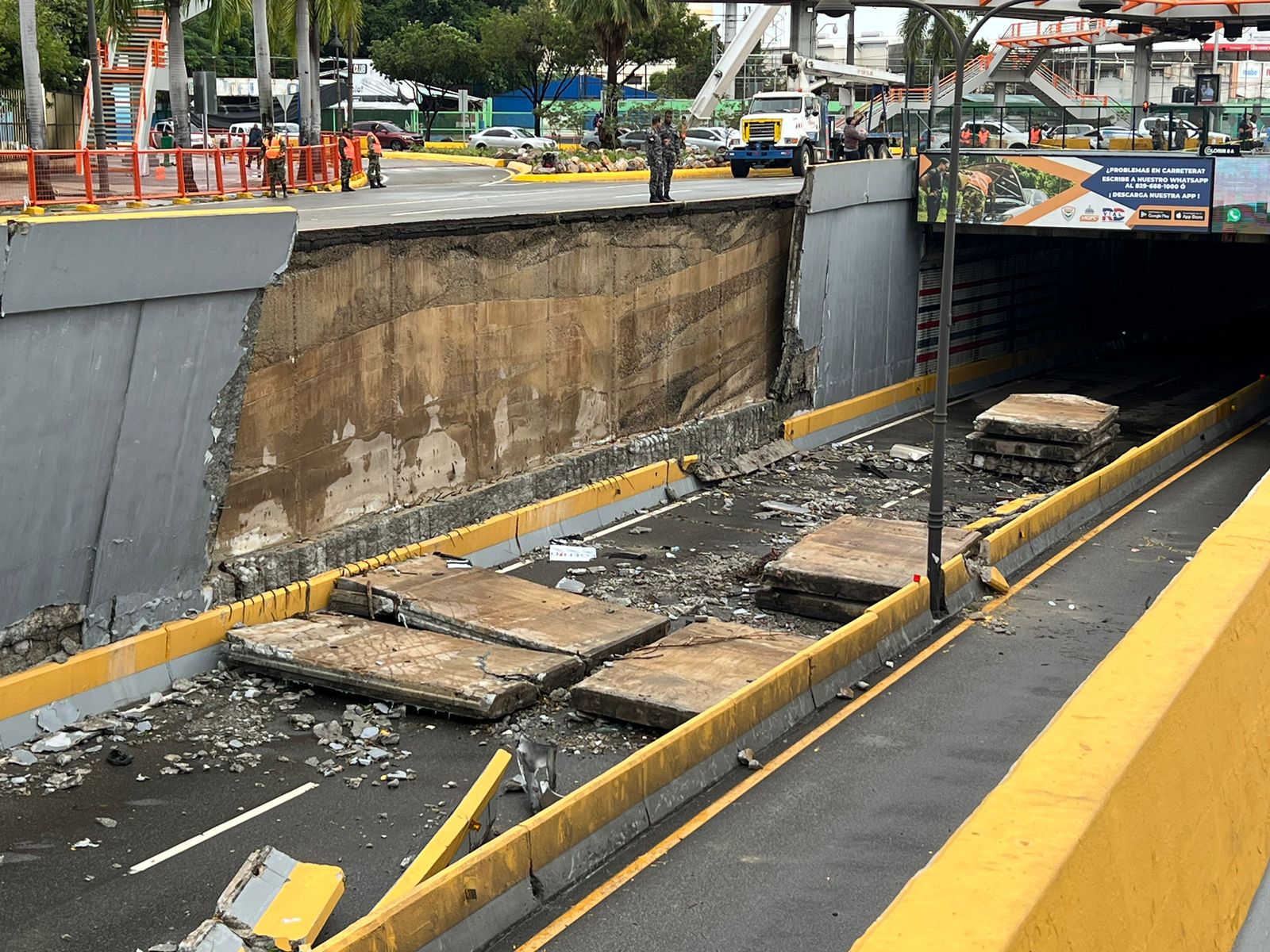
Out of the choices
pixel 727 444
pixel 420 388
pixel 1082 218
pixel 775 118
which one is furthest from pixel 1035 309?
pixel 420 388

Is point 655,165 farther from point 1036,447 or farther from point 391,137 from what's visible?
point 391,137

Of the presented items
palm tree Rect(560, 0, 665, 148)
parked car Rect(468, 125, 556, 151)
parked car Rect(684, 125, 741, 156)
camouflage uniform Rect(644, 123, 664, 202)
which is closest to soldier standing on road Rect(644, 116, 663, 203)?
camouflage uniform Rect(644, 123, 664, 202)

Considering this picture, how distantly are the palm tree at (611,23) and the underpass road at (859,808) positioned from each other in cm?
4212

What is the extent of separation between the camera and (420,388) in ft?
62.3

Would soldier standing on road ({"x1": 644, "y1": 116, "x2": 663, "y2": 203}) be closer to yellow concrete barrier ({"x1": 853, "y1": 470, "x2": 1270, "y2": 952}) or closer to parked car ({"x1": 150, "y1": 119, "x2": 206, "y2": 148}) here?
parked car ({"x1": 150, "y1": 119, "x2": 206, "y2": 148})

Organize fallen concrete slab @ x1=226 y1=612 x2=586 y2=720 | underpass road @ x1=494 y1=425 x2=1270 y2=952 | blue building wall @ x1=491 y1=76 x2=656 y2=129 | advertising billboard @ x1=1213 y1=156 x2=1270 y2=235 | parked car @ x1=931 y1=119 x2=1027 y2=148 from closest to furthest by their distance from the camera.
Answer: underpass road @ x1=494 y1=425 x2=1270 y2=952, fallen concrete slab @ x1=226 y1=612 x2=586 y2=720, advertising billboard @ x1=1213 y1=156 x2=1270 y2=235, parked car @ x1=931 y1=119 x2=1027 y2=148, blue building wall @ x1=491 y1=76 x2=656 y2=129

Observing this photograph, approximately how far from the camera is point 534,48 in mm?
87438

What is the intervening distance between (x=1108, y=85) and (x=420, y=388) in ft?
356

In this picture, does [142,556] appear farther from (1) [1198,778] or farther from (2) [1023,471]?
(2) [1023,471]

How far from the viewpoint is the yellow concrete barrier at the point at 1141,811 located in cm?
350

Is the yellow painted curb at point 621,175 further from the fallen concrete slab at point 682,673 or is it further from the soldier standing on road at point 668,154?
the fallen concrete slab at point 682,673

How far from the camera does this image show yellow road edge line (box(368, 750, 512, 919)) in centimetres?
992

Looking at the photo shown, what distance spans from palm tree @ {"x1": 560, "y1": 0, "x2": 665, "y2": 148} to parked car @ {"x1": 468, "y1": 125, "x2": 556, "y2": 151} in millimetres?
2674

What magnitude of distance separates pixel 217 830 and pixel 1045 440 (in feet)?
57.1
